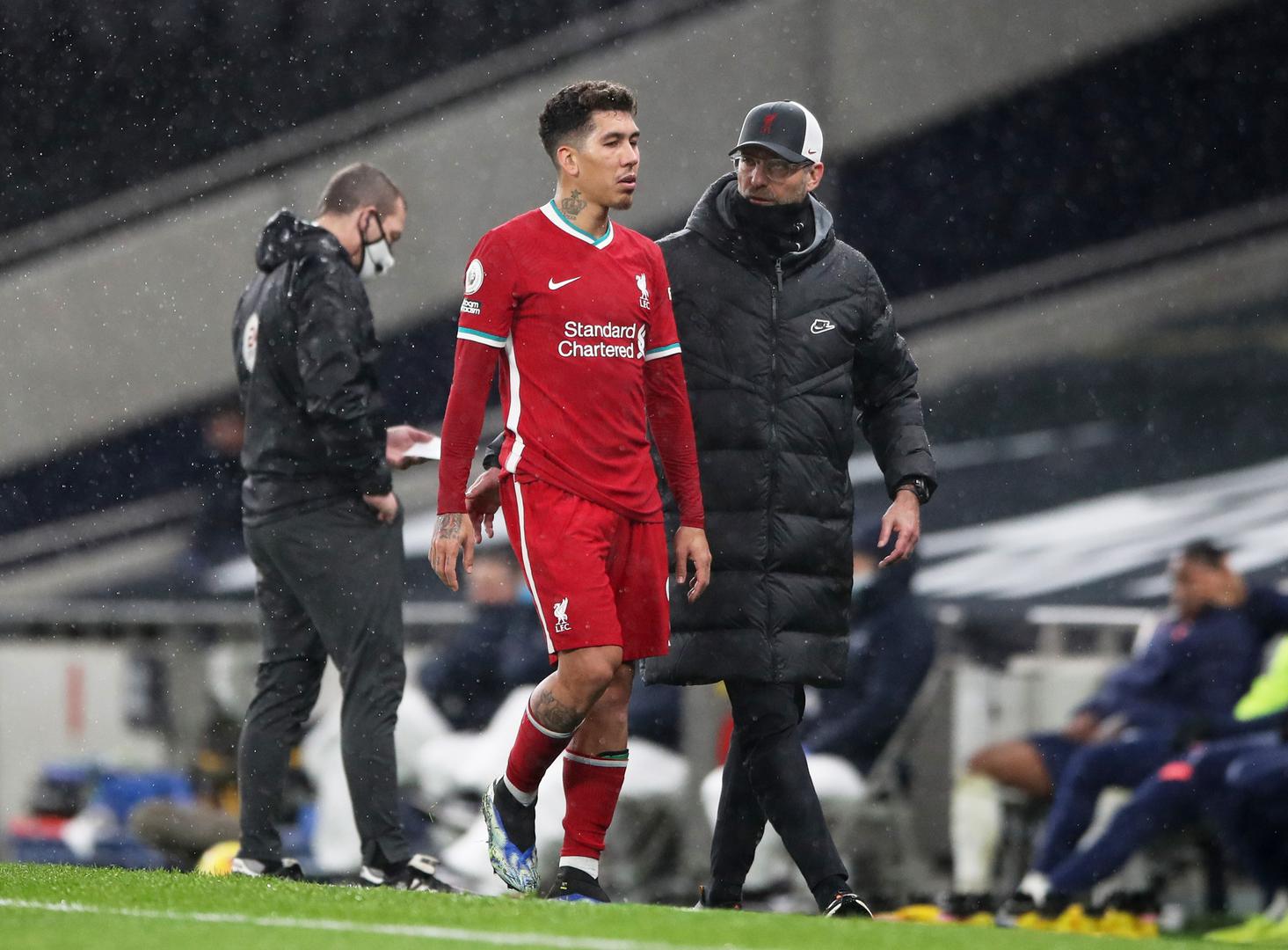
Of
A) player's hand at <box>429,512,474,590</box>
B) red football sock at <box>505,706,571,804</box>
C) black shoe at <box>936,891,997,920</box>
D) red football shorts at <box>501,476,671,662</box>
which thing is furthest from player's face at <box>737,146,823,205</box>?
black shoe at <box>936,891,997,920</box>

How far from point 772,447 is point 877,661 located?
2.75m

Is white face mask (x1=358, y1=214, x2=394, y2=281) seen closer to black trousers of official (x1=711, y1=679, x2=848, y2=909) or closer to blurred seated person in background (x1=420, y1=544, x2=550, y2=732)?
black trousers of official (x1=711, y1=679, x2=848, y2=909)

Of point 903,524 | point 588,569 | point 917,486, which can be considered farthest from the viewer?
point 917,486

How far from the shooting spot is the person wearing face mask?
178 inches

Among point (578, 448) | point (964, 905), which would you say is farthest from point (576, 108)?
point (964, 905)

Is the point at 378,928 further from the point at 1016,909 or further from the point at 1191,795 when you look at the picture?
the point at 1191,795

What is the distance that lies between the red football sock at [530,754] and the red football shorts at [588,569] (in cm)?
19

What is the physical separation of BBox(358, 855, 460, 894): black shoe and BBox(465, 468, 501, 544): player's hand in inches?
34.1

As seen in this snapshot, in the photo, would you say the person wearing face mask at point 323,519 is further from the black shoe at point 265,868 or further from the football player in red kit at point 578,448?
the football player in red kit at point 578,448

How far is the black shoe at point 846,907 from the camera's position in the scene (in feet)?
12.7

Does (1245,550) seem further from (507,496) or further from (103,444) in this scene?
(103,444)

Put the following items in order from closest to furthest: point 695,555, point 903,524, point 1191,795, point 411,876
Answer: point 695,555 → point 903,524 → point 411,876 → point 1191,795

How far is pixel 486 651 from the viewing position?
24.4ft

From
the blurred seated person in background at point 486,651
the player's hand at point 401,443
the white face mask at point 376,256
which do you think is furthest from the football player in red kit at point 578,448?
the blurred seated person in background at point 486,651
